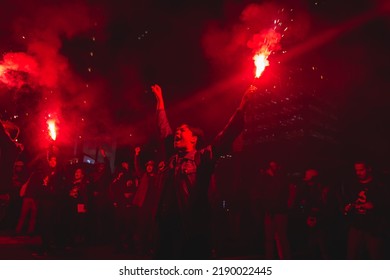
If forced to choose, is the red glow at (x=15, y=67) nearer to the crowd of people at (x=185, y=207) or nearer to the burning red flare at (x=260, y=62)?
the crowd of people at (x=185, y=207)

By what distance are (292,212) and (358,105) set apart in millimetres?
3528

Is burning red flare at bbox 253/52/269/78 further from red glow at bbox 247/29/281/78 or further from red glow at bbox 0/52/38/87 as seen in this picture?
red glow at bbox 0/52/38/87

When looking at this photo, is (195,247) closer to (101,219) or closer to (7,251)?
(7,251)

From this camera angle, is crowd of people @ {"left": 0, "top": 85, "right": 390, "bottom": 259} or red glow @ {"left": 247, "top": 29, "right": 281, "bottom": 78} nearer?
crowd of people @ {"left": 0, "top": 85, "right": 390, "bottom": 259}

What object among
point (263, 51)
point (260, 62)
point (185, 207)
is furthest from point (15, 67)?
point (185, 207)

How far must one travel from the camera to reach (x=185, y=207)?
3143 mm

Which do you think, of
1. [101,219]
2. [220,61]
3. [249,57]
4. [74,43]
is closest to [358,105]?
[249,57]

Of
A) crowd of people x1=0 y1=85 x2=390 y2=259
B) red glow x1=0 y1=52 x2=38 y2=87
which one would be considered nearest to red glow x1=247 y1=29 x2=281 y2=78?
crowd of people x1=0 y1=85 x2=390 y2=259

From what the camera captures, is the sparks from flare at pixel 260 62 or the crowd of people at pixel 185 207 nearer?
the crowd of people at pixel 185 207

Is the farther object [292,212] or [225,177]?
[225,177]

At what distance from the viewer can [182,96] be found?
7.81 meters

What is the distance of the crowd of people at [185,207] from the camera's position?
3162 millimetres

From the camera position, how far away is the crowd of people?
3.16m

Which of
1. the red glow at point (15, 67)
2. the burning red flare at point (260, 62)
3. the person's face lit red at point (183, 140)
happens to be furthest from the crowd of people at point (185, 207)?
the red glow at point (15, 67)
